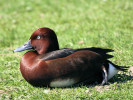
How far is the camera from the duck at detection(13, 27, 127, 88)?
14.7ft

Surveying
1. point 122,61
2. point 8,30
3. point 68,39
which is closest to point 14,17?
point 8,30

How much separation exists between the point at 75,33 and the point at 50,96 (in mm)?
3609

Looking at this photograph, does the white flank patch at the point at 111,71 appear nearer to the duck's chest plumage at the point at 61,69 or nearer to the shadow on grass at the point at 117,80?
the shadow on grass at the point at 117,80

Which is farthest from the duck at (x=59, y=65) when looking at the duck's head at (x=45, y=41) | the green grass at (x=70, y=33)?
the green grass at (x=70, y=33)

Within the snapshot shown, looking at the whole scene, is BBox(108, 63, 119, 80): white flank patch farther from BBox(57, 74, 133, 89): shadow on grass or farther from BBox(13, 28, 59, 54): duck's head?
BBox(13, 28, 59, 54): duck's head

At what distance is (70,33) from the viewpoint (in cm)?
784

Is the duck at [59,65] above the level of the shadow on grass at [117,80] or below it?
above

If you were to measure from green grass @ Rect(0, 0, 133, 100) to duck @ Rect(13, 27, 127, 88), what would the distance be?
0.17m

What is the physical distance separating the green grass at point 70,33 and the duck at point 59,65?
0.17m

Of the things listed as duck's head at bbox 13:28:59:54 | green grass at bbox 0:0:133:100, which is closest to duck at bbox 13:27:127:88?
duck's head at bbox 13:28:59:54

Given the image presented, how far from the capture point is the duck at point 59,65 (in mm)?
4492

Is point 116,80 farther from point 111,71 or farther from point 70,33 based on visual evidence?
point 70,33

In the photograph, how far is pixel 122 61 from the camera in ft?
19.1

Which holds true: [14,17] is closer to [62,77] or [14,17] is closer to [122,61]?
[122,61]
